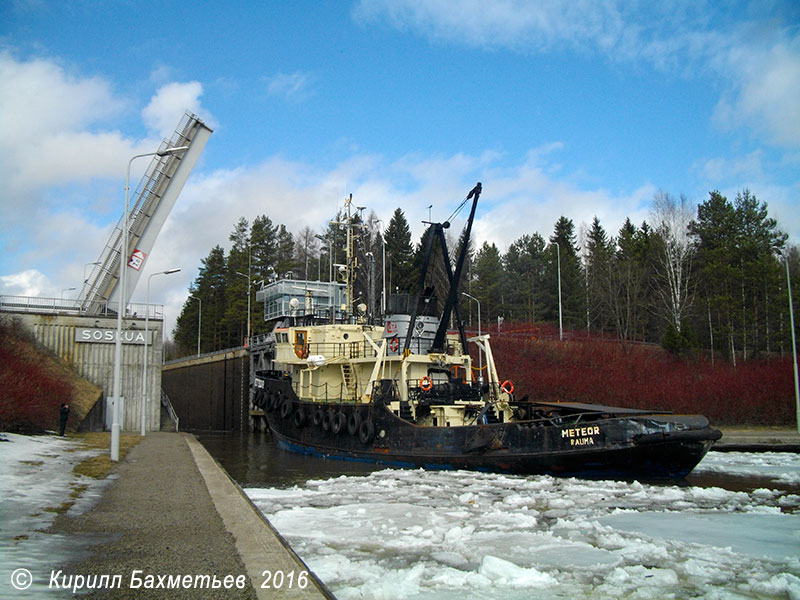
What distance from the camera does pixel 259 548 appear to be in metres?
Result: 6.00

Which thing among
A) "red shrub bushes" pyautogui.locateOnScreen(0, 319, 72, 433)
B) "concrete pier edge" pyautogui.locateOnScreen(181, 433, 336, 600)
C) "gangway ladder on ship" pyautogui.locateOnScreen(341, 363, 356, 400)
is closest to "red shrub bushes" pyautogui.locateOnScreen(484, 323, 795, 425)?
"gangway ladder on ship" pyautogui.locateOnScreen(341, 363, 356, 400)

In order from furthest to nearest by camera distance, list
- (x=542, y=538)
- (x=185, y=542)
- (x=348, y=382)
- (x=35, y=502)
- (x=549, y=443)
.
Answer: (x=348, y=382) → (x=549, y=443) → (x=542, y=538) → (x=35, y=502) → (x=185, y=542)

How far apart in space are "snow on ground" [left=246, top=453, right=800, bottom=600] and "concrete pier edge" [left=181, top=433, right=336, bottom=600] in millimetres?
721

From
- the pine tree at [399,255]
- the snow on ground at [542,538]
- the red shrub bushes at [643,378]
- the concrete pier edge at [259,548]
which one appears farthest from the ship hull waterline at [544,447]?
the pine tree at [399,255]

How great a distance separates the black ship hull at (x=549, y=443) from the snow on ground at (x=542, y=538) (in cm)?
58

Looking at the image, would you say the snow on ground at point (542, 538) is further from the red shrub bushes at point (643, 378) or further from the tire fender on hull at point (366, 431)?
the red shrub bushes at point (643, 378)

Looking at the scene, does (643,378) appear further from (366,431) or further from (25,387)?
(25,387)

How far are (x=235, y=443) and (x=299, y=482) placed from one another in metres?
16.1

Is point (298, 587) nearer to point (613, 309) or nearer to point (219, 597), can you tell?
point (219, 597)

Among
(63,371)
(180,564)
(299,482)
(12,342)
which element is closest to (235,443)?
(63,371)

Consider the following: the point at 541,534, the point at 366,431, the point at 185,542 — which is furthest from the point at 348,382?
the point at 185,542

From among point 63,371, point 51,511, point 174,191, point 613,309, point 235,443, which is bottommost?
point 235,443

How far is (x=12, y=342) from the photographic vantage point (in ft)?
78.2

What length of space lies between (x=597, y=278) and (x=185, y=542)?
2034 inches
